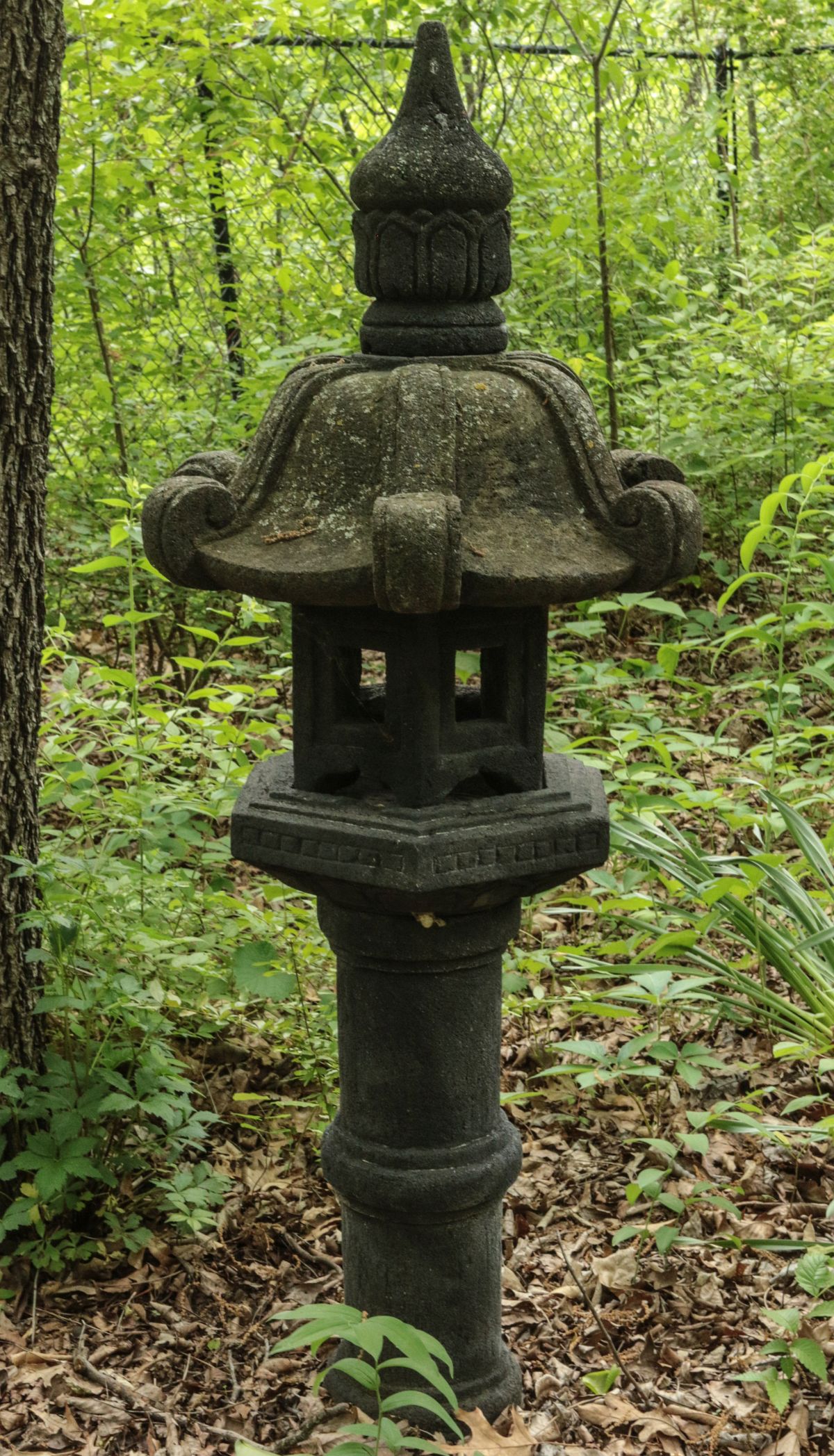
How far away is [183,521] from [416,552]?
487 millimetres

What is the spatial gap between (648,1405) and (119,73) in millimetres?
4475

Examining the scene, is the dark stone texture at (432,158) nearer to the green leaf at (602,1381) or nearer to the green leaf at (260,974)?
the green leaf at (260,974)

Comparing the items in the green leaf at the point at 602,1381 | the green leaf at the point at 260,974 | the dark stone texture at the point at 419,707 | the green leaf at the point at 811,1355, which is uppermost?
the dark stone texture at the point at 419,707

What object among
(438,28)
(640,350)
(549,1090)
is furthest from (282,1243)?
(640,350)

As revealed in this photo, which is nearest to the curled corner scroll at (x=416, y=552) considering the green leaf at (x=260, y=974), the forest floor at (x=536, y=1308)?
the green leaf at (x=260, y=974)

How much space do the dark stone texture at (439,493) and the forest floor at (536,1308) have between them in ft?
4.24

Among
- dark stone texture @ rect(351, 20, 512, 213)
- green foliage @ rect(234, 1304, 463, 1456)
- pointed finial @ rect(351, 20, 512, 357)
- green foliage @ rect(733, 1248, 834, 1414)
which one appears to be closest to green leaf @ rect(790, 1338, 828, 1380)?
green foliage @ rect(733, 1248, 834, 1414)

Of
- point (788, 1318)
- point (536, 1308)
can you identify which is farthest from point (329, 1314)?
point (536, 1308)

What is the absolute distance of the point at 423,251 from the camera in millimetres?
2062

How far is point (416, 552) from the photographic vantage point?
1800mm

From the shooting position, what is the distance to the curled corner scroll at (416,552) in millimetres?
1802

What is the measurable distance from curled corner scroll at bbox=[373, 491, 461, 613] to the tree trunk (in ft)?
4.02

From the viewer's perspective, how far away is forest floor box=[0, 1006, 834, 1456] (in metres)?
2.38

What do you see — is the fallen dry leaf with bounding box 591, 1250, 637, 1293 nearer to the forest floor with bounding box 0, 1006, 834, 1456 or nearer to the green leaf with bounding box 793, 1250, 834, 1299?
the forest floor with bounding box 0, 1006, 834, 1456
